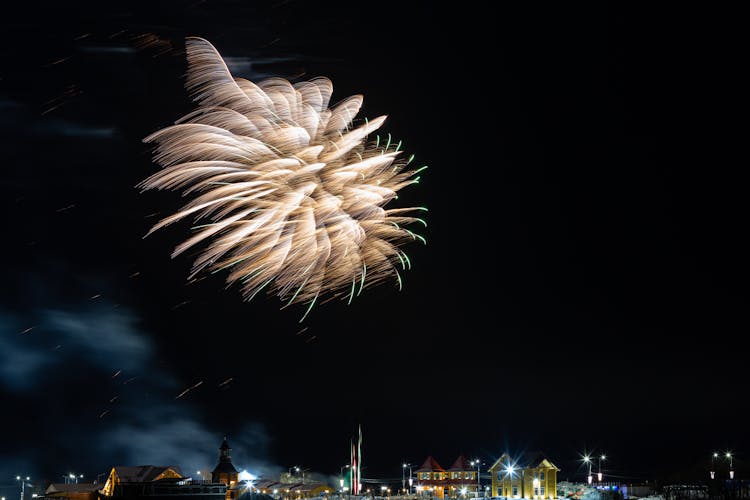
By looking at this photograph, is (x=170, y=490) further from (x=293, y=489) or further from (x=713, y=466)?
(x=713, y=466)

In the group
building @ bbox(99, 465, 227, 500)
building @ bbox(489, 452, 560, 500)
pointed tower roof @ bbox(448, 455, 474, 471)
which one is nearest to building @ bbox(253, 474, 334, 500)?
pointed tower roof @ bbox(448, 455, 474, 471)

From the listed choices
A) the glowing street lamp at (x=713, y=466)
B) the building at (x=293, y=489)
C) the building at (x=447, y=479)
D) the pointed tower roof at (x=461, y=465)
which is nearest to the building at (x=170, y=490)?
the building at (x=293, y=489)

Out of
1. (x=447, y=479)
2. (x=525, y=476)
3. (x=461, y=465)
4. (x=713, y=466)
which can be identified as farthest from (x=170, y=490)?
A: (x=713, y=466)

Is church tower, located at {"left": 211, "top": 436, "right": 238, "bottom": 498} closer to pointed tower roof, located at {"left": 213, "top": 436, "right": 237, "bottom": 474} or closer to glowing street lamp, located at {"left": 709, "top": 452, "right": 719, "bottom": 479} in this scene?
pointed tower roof, located at {"left": 213, "top": 436, "right": 237, "bottom": 474}

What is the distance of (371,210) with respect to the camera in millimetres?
39844

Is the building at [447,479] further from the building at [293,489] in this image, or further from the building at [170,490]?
the building at [170,490]

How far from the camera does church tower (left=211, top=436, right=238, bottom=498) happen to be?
321 ft

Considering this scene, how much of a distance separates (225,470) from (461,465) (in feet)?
112

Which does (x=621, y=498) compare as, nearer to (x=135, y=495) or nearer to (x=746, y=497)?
(x=746, y=497)

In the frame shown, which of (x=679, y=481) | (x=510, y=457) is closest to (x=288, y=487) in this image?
(x=510, y=457)

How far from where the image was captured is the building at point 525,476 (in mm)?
96375

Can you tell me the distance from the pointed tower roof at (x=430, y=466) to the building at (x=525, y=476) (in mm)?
11533

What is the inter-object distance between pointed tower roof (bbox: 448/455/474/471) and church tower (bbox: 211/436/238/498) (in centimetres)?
3149

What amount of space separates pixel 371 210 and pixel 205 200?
871 centimetres
